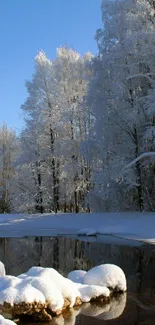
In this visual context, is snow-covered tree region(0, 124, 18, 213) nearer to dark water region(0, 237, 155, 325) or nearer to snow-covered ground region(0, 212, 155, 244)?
snow-covered ground region(0, 212, 155, 244)

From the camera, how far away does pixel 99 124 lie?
905 inches

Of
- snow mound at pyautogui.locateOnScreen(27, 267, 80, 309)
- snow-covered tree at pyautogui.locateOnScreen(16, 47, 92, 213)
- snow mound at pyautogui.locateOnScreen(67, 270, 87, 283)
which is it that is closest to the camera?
snow mound at pyautogui.locateOnScreen(27, 267, 80, 309)

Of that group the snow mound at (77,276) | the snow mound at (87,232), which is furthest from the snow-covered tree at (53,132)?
the snow mound at (77,276)

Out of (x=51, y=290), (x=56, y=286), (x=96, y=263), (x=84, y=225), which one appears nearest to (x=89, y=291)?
(x=56, y=286)

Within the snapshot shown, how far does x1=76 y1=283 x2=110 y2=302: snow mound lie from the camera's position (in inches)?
361

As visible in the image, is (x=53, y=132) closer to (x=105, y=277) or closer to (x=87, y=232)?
(x=87, y=232)

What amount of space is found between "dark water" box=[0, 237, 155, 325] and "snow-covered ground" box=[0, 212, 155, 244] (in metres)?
1.78

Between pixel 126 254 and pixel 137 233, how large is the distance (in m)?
4.57

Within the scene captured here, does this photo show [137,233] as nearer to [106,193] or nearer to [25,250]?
[106,193]

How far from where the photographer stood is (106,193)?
74.4 ft

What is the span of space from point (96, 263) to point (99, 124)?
34.8ft

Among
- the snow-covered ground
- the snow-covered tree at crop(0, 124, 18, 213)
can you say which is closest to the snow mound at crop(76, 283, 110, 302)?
the snow-covered ground

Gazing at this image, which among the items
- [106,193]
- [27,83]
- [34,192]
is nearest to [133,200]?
[106,193]

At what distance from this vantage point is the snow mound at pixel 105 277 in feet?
31.6
